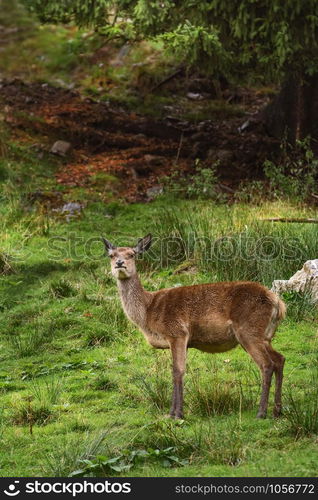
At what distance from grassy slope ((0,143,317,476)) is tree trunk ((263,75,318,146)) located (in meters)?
3.56

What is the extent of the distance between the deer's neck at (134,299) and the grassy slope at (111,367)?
0.67 meters

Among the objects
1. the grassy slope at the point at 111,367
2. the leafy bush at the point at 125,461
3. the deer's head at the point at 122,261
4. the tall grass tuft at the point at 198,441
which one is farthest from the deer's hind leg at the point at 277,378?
the deer's head at the point at 122,261

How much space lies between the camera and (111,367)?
10.4 m

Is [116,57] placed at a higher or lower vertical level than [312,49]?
lower

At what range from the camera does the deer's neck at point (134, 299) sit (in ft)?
29.7

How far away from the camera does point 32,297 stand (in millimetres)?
13398

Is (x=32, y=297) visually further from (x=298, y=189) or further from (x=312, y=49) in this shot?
(x=312, y=49)

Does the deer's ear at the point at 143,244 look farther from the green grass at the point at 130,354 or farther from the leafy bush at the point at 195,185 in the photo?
the leafy bush at the point at 195,185

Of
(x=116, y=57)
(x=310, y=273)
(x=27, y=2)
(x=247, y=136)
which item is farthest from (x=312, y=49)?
(x=116, y=57)

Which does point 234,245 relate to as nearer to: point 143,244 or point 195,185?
point 143,244

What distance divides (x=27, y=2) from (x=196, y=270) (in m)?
7.49

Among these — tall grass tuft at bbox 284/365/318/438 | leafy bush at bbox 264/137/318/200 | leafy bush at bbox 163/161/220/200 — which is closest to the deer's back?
tall grass tuft at bbox 284/365/318/438

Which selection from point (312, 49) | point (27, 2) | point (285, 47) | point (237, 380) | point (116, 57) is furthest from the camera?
point (116, 57)

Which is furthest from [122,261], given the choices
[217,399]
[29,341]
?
[29,341]
